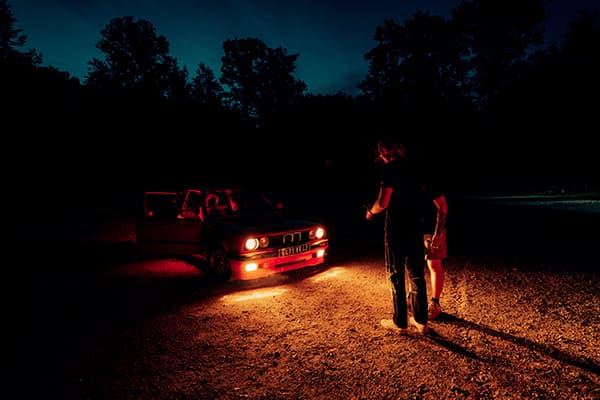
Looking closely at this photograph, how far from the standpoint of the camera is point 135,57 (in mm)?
40781

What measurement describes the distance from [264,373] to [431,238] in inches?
89.7

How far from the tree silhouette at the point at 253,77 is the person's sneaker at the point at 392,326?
1835 inches

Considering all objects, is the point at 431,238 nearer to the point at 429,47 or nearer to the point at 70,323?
the point at 70,323

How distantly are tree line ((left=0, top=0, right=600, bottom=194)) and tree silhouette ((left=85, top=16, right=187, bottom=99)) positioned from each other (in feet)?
0.39

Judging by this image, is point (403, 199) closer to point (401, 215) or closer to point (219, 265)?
point (401, 215)

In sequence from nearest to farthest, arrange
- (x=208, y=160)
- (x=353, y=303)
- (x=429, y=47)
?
(x=353, y=303)
(x=208, y=160)
(x=429, y=47)

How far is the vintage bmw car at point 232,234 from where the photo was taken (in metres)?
5.22

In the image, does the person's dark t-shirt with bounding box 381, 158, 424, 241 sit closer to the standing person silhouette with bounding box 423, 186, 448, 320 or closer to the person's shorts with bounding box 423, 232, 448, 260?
the standing person silhouette with bounding box 423, 186, 448, 320

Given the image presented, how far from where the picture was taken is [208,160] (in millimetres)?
28000

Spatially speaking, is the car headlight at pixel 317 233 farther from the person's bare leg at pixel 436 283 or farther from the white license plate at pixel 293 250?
the person's bare leg at pixel 436 283

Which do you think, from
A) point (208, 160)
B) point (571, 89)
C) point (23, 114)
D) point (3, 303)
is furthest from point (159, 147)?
point (571, 89)

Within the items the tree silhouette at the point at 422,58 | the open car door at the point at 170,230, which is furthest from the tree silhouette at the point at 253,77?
the open car door at the point at 170,230

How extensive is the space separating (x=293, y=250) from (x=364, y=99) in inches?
1280

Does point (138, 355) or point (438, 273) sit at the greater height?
point (438, 273)
